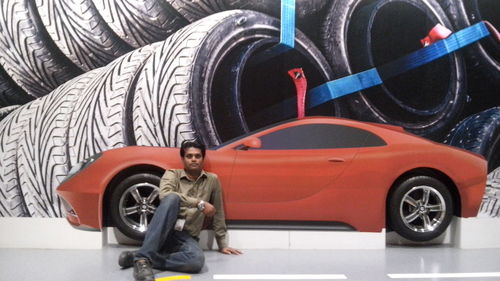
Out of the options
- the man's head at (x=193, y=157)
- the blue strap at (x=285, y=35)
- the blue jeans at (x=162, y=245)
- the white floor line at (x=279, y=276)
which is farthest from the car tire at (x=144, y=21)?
the white floor line at (x=279, y=276)

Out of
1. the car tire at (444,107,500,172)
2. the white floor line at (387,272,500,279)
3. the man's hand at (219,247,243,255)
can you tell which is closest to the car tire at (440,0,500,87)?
the car tire at (444,107,500,172)

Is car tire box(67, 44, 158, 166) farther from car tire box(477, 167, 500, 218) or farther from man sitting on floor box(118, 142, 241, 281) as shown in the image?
car tire box(477, 167, 500, 218)

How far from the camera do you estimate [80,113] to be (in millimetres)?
4273

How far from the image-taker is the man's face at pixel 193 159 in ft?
12.0

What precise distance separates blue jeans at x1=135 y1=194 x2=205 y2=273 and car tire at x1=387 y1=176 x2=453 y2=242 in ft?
5.76

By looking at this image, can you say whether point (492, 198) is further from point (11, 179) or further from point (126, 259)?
point (11, 179)

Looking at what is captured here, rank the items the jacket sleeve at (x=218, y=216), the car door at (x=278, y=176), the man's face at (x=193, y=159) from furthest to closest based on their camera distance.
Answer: the car door at (x=278, y=176)
the jacket sleeve at (x=218, y=216)
the man's face at (x=193, y=159)

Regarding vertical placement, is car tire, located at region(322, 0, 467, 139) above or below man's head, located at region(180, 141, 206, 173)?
above

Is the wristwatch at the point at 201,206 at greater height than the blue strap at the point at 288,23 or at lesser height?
lesser

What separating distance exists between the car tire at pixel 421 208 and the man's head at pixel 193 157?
1.69 m

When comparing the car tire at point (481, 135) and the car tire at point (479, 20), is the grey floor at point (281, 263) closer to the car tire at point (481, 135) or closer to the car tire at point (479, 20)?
the car tire at point (481, 135)

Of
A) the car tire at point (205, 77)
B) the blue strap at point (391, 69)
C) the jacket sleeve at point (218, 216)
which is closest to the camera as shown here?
the jacket sleeve at point (218, 216)

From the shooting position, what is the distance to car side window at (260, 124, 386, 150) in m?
4.03

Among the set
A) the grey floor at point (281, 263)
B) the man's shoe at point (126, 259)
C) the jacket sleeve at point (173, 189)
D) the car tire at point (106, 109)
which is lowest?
the grey floor at point (281, 263)
